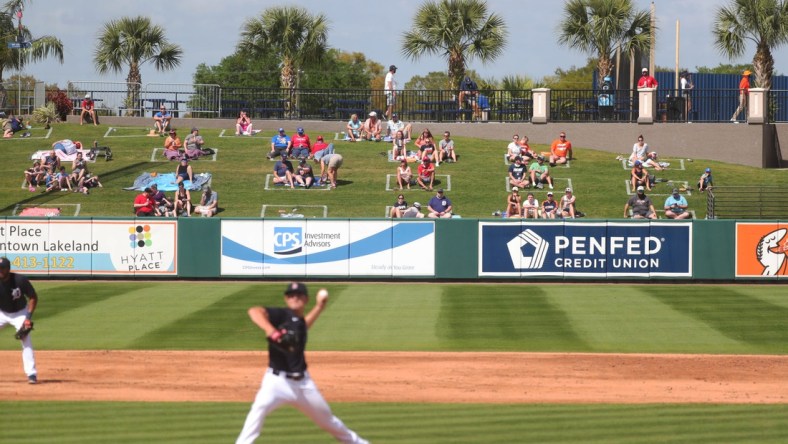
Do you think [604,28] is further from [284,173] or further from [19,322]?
A: [19,322]

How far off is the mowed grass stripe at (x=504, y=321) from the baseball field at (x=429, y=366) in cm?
6

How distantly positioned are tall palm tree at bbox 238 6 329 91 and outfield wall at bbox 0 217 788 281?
2403 centimetres

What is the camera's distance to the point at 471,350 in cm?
Result: 1894

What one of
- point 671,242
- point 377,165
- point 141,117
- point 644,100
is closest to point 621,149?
point 644,100

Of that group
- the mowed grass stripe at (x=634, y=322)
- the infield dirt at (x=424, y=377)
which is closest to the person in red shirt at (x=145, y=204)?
the mowed grass stripe at (x=634, y=322)

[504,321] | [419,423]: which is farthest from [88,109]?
[419,423]

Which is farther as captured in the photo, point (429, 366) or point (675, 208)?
point (675, 208)

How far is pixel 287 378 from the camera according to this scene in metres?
9.76

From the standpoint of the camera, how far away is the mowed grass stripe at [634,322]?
63.8 ft

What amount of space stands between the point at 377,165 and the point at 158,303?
18.5 meters

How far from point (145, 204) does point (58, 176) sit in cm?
673

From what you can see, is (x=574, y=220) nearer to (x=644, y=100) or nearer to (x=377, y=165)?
(x=377, y=165)

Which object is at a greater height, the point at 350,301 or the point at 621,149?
the point at 621,149

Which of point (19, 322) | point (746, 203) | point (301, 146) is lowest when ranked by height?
point (19, 322)
